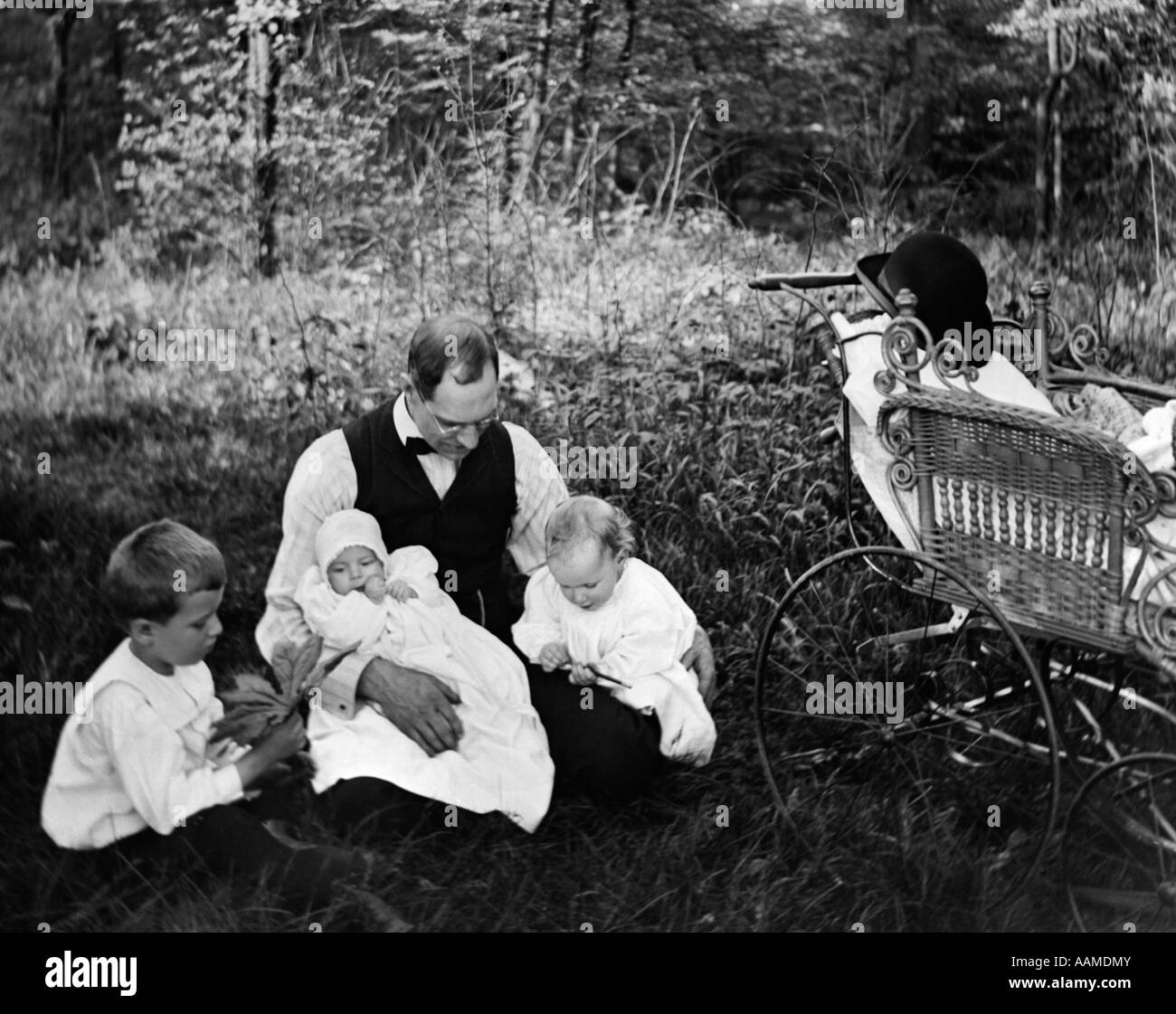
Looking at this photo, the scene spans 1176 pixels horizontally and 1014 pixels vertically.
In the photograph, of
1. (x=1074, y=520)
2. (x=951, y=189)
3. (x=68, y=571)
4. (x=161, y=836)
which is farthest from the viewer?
(x=951, y=189)

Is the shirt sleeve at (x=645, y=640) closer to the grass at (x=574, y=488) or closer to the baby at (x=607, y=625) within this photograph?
the baby at (x=607, y=625)

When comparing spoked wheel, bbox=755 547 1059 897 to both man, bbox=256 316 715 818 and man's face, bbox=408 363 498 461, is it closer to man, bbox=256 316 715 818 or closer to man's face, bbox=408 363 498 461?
man, bbox=256 316 715 818

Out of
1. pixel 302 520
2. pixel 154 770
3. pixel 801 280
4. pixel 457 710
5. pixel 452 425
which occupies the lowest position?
pixel 154 770

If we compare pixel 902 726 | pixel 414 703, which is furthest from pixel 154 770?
pixel 902 726

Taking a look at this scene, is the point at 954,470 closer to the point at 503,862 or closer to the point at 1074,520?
the point at 1074,520

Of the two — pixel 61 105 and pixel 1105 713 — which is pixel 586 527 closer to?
pixel 1105 713

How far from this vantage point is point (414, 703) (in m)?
4.01

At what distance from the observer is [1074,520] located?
3.66m

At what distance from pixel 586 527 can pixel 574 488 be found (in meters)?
0.29

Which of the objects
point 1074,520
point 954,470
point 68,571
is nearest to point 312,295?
point 68,571

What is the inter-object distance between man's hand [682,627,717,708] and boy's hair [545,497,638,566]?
Result: 1.04 ft

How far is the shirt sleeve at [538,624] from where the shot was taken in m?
4.13

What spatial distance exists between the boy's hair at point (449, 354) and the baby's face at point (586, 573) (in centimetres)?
50

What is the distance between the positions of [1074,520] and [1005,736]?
798 mm
